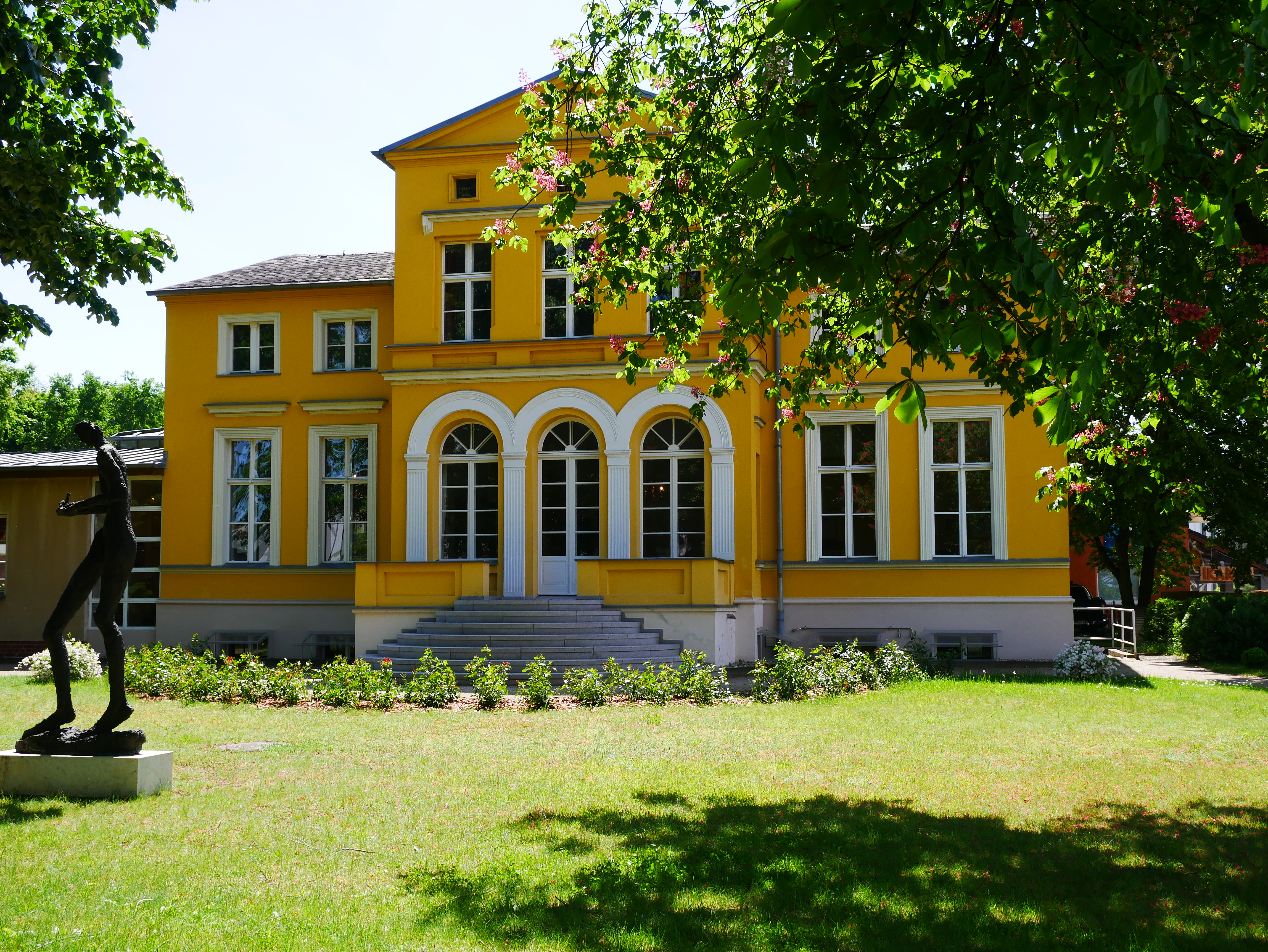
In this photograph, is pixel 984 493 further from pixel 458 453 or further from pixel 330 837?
pixel 330 837

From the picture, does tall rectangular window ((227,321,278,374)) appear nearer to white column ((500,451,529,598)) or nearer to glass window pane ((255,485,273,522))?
glass window pane ((255,485,273,522))

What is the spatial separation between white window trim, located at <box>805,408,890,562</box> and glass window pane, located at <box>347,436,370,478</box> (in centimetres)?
821

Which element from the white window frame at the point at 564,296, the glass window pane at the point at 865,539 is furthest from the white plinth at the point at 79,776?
the glass window pane at the point at 865,539

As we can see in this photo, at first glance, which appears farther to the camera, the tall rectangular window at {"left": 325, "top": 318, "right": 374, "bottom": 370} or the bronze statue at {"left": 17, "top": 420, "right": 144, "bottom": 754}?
the tall rectangular window at {"left": 325, "top": 318, "right": 374, "bottom": 370}

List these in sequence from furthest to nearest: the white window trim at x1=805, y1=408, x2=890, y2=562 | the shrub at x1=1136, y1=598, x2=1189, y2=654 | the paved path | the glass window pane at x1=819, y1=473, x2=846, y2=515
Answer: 1. the shrub at x1=1136, y1=598, x2=1189, y2=654
2. the glass window pane at x1=819, y1=473, x2=846, y2=515
3. the white window trim at x1=805, y1=408, x2=890, y2=562
4. the paved path

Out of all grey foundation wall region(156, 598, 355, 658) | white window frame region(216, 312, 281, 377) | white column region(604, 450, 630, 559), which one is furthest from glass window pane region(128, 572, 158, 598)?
white column region(604, 450, 630, 559)

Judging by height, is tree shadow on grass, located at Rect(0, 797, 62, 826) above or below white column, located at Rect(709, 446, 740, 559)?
below

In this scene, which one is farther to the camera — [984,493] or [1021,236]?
[984,493]

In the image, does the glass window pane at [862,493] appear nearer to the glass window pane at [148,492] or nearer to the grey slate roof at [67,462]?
the grey slate roof at [67,462]

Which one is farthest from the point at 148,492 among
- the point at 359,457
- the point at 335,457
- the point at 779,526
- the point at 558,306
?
the point at 779,526

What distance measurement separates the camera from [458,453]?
18.3 meters

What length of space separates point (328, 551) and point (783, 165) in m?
17.2

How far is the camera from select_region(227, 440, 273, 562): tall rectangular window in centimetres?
1995

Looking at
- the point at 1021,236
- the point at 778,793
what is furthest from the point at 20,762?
the point at 1021,236
